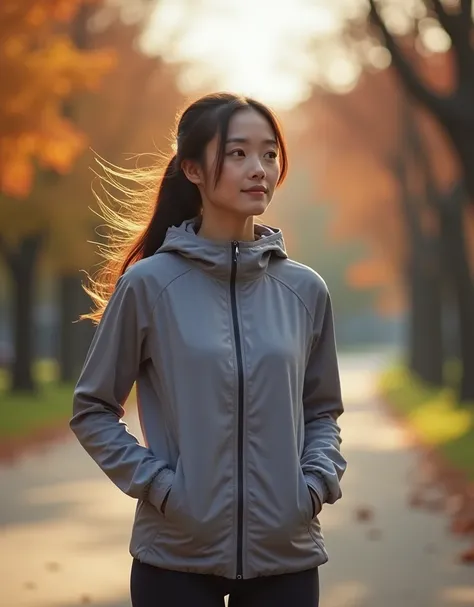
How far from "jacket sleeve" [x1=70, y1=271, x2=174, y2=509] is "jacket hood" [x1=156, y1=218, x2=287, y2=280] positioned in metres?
0.15

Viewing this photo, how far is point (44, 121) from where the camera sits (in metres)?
16.5

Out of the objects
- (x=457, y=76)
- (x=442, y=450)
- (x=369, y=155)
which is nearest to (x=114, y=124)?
(x=369, y=155)

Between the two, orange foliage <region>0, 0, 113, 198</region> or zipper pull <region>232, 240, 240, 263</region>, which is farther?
orange foliage <region>0, 0, 113, 198</region>

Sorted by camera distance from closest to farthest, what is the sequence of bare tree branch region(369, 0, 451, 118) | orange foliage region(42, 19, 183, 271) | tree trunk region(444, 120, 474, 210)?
bare tree branch region(369, 0, 451, 118), tree trunk region(444, 120, 474, 210), orange foliage region(42, 19, 183, 271)

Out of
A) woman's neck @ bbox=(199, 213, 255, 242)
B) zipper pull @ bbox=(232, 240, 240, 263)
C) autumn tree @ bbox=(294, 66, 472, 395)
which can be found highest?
autumn tree @ bbox=(294, 66, 472, 395)

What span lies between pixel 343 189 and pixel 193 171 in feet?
105

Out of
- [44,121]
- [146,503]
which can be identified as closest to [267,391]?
[146,503]

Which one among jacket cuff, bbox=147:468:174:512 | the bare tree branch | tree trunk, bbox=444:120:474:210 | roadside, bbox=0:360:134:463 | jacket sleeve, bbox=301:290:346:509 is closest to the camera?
jacket cuff, bbox=147:468:174:512

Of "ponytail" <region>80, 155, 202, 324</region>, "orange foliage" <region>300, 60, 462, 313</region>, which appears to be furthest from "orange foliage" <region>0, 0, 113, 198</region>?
"ponytail" <region>80, 155, 202, 324</region>

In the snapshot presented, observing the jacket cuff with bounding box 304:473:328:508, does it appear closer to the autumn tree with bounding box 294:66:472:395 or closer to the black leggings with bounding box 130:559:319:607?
the black leggings with bounding box 130:559:319:607

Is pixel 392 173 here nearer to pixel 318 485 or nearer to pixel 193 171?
pixel 193 171

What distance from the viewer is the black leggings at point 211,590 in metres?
3.53

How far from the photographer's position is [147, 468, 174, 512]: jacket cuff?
352cm

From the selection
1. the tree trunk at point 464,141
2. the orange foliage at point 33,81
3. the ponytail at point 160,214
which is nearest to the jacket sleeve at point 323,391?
the ponytail at point 160,214
